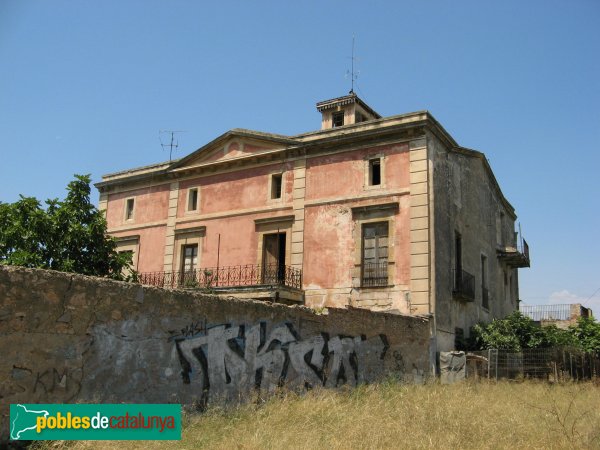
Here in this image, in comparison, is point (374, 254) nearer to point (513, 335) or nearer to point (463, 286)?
point (463, 286)

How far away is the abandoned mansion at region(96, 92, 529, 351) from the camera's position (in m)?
16.4

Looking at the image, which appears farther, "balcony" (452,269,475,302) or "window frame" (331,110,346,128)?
"window frame" (331,110,346,128)

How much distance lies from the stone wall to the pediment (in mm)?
9358

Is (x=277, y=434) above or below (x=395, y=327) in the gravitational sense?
below

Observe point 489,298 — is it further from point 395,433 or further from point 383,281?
point 395,433

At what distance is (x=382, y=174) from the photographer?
17.2 m

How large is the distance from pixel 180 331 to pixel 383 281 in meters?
9.53

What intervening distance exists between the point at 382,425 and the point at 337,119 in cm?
1488

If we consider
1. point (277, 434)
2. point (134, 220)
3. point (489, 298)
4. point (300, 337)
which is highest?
point (134, 220)

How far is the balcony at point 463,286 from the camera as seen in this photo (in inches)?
669

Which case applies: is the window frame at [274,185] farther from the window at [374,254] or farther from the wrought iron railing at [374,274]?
the wrought iron railing at [374,274]

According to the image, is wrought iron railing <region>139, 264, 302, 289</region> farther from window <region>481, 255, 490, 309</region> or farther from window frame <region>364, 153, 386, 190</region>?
window <region>481, 255, 490, 309</region>

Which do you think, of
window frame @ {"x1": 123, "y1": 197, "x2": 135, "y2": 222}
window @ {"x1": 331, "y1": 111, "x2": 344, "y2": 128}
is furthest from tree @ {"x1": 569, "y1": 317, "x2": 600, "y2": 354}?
window frame @ {"x1": 123, "y1": 197, "x2": 135, "y2": 222}

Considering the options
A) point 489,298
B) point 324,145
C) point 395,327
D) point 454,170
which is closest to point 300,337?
point 395,327
